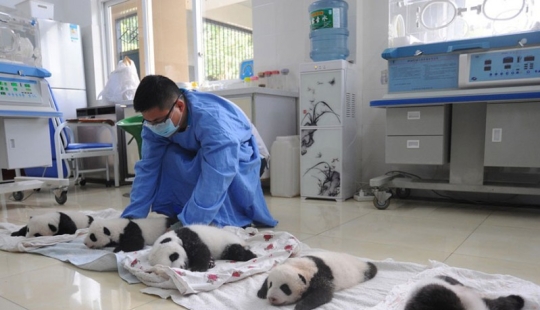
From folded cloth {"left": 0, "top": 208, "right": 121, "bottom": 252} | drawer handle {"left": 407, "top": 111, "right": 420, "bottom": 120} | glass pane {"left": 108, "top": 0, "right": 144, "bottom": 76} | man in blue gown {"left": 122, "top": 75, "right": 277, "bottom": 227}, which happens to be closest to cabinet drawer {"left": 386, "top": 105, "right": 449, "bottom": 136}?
drawer handle {"left": 407, "top": 111, "right": 420, "bottom": 120}

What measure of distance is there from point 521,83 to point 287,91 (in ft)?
5.79

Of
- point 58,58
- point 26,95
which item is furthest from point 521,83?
point 58,58

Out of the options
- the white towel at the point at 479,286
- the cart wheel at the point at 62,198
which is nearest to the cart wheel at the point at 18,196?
the cart wheel at the point at 62,198

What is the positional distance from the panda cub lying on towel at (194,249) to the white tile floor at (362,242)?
0.42 feet

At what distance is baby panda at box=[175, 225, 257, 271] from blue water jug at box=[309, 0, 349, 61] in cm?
194

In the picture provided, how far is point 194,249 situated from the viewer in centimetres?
129

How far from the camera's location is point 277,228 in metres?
2.01

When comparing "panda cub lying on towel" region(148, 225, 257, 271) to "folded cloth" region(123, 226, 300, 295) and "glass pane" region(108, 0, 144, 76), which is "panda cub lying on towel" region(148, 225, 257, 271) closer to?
"folded cloth" region(123, 226, 300, 295)

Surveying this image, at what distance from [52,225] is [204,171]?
0.79 meters

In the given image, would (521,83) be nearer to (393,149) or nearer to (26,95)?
(393,149)

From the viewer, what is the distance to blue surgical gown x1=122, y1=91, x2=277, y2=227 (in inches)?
64.2

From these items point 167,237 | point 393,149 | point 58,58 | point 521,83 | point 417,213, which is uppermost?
point 58,58

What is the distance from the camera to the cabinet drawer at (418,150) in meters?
2.30

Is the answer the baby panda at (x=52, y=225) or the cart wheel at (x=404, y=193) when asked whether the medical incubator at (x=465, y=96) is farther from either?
the baby panda at (x=52, y=225)
